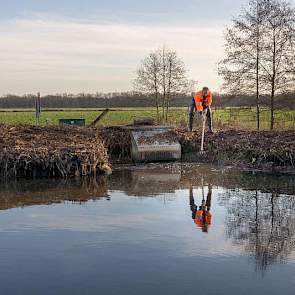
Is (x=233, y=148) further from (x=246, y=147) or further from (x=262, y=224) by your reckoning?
(x=262, y=224)

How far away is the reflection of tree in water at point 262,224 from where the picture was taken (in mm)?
6988

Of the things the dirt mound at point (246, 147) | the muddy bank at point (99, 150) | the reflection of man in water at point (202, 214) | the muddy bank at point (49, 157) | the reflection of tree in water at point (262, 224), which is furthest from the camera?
the dirt mound at point (246, 147)

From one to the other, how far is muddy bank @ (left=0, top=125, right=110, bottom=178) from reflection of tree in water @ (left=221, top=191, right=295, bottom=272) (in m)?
4.36

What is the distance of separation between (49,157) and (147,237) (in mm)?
6297

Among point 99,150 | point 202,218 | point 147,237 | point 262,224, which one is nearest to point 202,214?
point 202,218

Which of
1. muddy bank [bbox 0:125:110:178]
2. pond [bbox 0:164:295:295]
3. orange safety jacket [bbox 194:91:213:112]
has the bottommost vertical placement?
pond [bbox 0:164:295:295]

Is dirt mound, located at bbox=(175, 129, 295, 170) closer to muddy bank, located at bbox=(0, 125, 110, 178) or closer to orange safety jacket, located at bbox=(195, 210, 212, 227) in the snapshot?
muddy bank, located at bbox=(0, 125, 110, 178)

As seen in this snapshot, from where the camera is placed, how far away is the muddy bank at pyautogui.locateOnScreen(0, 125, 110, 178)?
13.3m

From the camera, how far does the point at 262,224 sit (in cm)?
856

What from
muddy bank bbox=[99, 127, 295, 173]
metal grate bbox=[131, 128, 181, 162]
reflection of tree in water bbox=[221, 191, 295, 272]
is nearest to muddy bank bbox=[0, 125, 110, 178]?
metal grate bbox=[131, 128, 181, 162]

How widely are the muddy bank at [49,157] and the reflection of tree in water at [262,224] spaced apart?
4.36m

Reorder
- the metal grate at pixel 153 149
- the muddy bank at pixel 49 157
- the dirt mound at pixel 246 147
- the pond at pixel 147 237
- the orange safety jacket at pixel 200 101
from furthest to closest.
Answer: the orange safety jacket at pixel 200 101
the metal grate at pixel 153 149
the dirt mound at pixel 246 147
the muddy bank at pixel 49 157
the pond at pixel 147 237

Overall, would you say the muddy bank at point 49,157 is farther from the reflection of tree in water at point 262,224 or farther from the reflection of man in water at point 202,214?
the reflection of tree in water at point 262,224

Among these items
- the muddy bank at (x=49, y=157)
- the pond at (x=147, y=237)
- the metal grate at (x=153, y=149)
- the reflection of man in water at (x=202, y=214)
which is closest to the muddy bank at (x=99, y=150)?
the muddy bank at (x=49, y=157)
